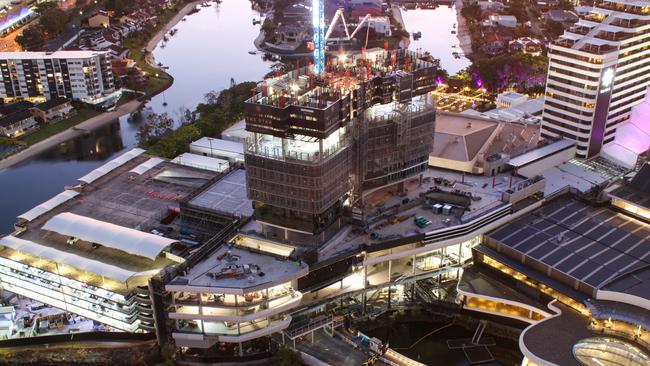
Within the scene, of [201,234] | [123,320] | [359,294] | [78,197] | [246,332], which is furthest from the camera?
[78,197]

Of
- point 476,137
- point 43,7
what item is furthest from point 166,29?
point 476,137

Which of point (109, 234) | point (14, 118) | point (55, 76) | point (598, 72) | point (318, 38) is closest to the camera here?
point (109, 234)

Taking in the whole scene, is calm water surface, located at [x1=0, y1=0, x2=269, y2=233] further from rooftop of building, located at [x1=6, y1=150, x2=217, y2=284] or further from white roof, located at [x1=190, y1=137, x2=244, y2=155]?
white roof, located at [x1=190, y1=137, x2=244, y2=155]

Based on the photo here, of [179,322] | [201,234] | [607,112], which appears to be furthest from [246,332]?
[607,112]

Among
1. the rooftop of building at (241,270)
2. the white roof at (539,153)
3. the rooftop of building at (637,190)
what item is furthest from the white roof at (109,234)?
the rooftop of building at (637,190)

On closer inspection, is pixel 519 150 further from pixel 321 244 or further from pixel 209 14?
pixel 209 14

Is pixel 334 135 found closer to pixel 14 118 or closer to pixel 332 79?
pixel 332 79
